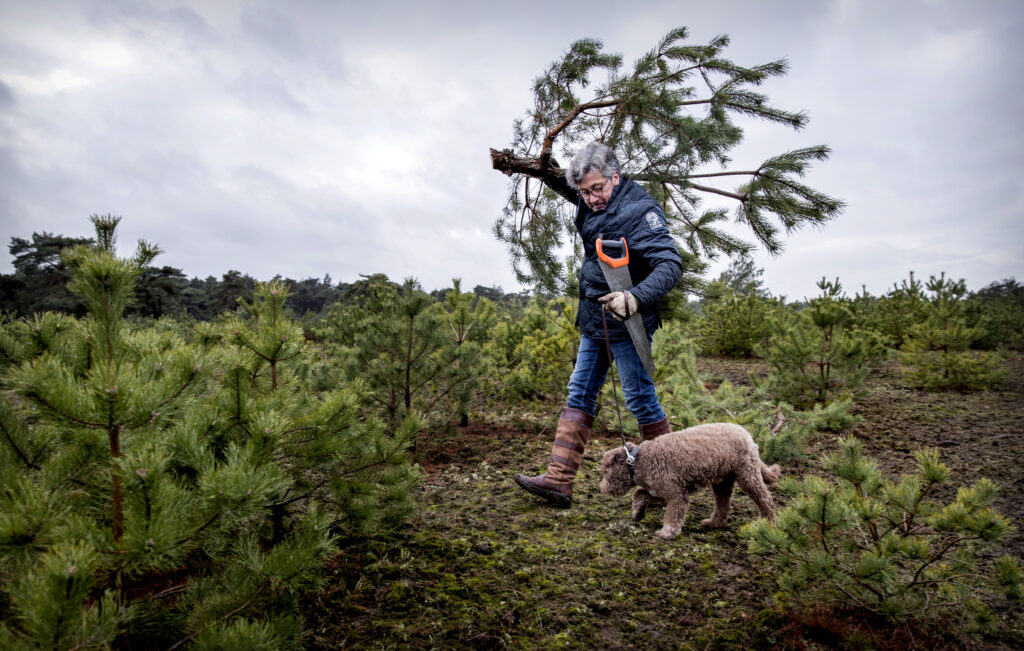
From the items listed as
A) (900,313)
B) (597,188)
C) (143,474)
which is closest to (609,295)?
(597,188)

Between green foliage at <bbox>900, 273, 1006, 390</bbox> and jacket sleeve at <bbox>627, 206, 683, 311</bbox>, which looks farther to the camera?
green foliage at <bbox>900, 273, 1006, 390</bbox>

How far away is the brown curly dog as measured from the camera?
7.94 ft

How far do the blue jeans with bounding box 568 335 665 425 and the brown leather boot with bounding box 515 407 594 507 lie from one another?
0.27ft

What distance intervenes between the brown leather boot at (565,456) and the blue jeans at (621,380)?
0.08 metres

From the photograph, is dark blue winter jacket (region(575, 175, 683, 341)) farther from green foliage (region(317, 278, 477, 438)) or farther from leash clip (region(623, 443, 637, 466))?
green foliage (region(317, 278, 477, 438))

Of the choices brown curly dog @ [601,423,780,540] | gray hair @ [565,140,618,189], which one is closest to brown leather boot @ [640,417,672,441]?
brown curly dog @ [601,423,780,540]

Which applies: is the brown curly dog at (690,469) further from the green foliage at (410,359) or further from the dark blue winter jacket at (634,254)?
the green foliage at (410,359)

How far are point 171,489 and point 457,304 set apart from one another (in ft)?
11.8

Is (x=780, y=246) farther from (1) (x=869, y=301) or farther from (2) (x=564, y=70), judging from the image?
(1) (x=869, y=301)

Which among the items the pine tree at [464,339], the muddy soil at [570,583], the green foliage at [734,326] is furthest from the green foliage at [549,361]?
the green foliage at [734,326]

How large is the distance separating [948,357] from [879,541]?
7274 millimetres

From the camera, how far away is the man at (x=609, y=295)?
8.15 ft

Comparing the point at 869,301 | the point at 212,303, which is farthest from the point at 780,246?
the point at 212,303

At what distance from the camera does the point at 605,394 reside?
5.21 meters
